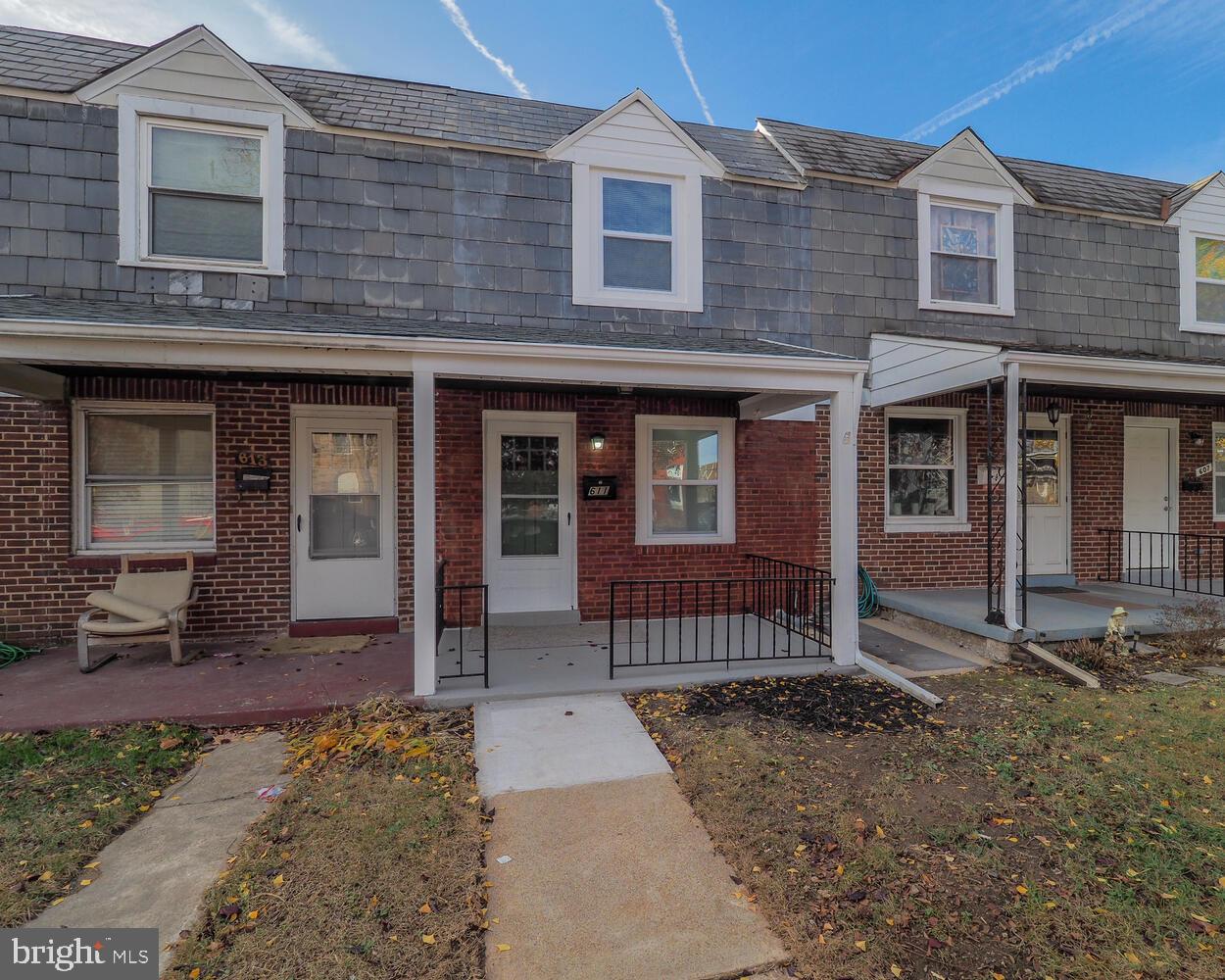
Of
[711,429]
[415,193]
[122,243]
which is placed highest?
[415,193]

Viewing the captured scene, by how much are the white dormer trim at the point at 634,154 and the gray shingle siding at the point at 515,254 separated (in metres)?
0.14

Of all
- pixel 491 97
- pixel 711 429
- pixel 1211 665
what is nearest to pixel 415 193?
pixel 491 97

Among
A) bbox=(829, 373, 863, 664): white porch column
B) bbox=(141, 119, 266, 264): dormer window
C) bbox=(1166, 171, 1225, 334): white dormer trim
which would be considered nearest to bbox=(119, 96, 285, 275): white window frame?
bbox=(141, 119, 266, 264): dormer window

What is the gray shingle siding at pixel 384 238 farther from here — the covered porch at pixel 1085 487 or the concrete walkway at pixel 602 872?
the concrete walkway at pixel 602 872

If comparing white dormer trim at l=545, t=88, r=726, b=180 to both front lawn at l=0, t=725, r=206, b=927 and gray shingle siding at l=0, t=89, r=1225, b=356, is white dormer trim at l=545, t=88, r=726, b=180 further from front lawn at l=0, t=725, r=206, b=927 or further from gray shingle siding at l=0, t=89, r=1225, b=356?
front lawn at l=0, t=725, r=206, b=927

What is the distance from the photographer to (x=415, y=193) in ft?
19.8

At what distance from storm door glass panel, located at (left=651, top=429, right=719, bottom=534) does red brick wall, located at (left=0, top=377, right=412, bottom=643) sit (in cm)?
279

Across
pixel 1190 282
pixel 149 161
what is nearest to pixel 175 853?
pixel 149 161

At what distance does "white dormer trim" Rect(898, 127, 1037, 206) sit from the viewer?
7.17 metres

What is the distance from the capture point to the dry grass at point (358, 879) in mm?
2039

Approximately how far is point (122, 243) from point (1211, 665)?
11051mm

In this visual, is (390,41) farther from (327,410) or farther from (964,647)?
(964,647)

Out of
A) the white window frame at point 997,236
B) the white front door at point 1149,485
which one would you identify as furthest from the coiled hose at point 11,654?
the white front door at point 1149,485

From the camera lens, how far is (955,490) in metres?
7.52
